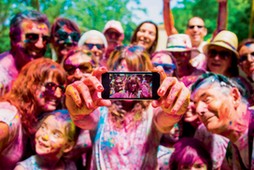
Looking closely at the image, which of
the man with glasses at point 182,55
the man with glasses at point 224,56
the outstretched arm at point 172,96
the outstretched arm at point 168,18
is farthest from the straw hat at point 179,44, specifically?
the outstretched arm at point 172,96

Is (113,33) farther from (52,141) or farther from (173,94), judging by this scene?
(173,94)

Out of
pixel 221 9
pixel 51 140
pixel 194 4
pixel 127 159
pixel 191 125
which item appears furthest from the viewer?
pixel 194 4

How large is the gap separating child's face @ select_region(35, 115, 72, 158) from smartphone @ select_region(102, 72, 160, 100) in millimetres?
743

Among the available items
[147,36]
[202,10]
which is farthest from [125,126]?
[202,10]

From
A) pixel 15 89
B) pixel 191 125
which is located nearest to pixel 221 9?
pixel 191 125

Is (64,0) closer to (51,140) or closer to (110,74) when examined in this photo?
(51,140)

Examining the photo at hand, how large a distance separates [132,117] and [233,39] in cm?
169

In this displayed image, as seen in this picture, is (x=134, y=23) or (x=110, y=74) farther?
(x=134, y=23)

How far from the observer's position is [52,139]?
254cm

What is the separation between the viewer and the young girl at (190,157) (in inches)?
100

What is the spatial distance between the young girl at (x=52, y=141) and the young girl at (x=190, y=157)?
2.39ft

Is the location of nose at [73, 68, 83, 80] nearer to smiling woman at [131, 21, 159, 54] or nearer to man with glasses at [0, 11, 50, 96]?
man with glasses at [0, 11, 50, 96]

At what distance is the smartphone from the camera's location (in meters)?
1.96

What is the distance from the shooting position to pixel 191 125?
303cm
